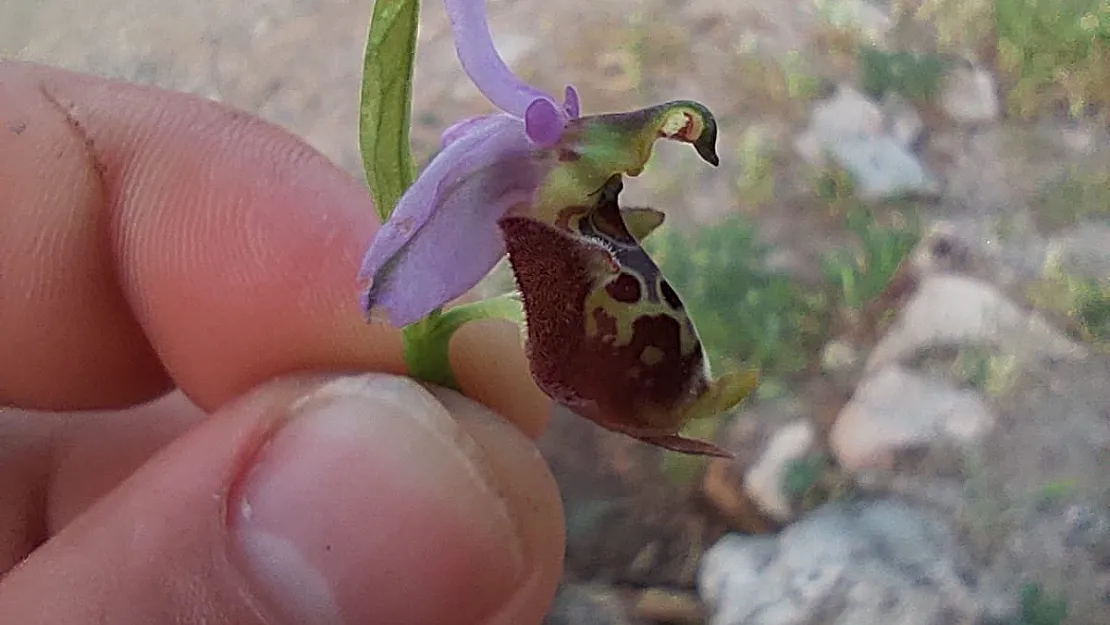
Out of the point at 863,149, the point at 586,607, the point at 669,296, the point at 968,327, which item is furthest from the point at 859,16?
the point at 669,296

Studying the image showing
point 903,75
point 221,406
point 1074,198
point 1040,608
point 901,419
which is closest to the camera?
point 221,406

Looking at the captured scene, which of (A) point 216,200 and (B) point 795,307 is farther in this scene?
(B) point 795,307

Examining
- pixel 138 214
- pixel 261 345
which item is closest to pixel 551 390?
pixel 261 345

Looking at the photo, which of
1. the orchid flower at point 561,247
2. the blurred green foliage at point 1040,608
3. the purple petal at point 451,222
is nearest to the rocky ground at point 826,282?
the blurred green foliage at point 1040,608

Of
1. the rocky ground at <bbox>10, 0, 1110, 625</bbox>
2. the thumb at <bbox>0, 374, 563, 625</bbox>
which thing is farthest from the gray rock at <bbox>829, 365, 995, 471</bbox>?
the thumb at <bbox>0, 374, 563, 625</bbox>

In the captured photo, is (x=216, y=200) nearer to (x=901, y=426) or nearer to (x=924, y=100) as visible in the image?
(x=901, y=426)

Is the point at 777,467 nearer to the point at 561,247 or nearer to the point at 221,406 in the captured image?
the point at 221,406
